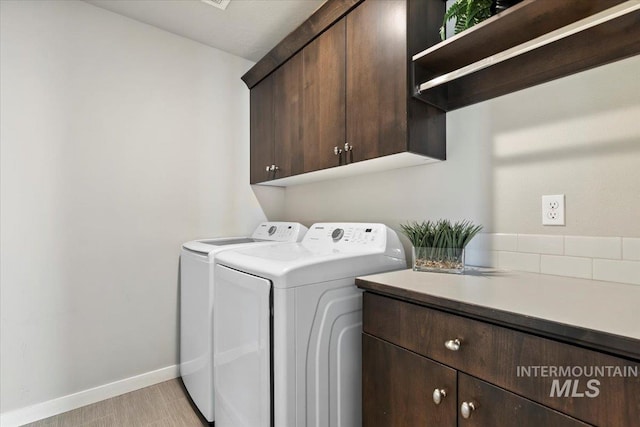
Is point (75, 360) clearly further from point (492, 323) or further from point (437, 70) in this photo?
point (437, 70)

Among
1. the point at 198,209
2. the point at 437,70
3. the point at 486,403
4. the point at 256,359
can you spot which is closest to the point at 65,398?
the point at 198,209

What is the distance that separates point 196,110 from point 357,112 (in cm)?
140

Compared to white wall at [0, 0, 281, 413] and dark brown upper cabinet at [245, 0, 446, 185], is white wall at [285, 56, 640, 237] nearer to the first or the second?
dark brown upper cabinet at [245, 0, 446, 185]

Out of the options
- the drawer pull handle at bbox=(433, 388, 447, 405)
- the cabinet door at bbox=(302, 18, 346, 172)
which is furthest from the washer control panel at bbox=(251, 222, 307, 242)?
the drawer pull handle at bbox=(433, 388, 447, 405)

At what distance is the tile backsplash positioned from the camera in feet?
3.32

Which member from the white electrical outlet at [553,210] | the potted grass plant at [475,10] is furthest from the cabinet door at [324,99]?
the white electrical outlet at [553,210]

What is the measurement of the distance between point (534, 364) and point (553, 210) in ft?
2.38

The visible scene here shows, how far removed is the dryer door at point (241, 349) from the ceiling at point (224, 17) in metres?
1.62

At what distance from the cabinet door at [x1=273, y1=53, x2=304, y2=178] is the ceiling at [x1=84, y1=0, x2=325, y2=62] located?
29cm

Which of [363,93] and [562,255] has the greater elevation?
[363,93]

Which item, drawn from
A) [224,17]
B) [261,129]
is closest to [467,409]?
[261,129]

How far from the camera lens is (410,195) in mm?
1669

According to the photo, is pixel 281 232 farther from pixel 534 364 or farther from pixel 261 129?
pixel 534 364

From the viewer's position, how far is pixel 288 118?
2.01 metres
